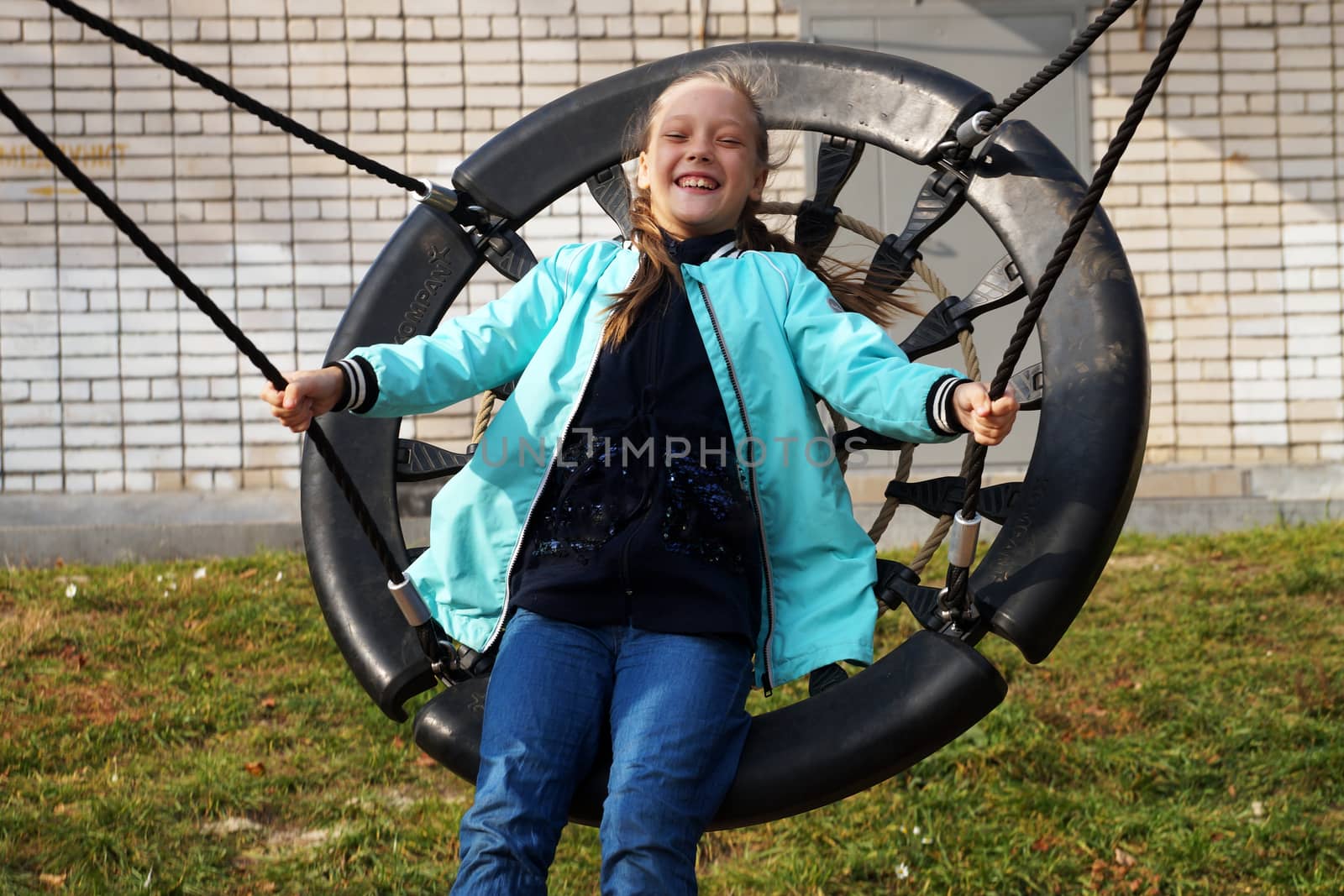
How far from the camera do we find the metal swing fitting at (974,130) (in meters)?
2.17

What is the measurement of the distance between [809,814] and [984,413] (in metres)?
1.63

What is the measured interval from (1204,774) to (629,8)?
4203mm

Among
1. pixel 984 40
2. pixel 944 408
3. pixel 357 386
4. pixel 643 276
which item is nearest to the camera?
pixel 944 408

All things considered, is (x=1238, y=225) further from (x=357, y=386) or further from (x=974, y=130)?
(x=357, y=386)

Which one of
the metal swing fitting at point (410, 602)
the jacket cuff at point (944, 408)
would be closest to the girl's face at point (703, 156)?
the jacket cuff at point (944, 408)

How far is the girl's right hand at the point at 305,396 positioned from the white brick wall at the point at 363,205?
396 centimetres

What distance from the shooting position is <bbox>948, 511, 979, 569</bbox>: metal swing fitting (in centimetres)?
194

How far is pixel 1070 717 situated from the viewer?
3.45m

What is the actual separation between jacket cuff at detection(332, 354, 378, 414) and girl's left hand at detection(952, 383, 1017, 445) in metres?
0.91

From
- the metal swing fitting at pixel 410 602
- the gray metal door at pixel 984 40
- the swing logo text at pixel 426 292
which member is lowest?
the metal swing fitting at pixel 410 602

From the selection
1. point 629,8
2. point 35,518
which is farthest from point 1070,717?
point 35,518

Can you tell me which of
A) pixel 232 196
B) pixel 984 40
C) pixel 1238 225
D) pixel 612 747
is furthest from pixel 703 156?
pixel 1238 225

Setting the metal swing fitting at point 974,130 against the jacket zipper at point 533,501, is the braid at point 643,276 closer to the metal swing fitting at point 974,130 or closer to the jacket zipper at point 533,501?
the jacket zipper at point 533,501

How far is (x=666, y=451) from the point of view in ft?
6.77
